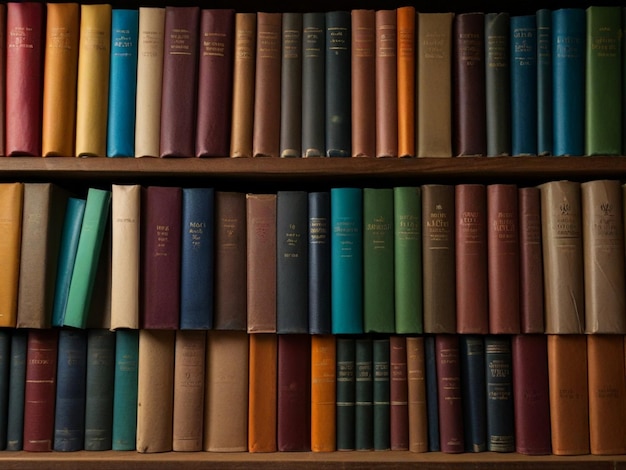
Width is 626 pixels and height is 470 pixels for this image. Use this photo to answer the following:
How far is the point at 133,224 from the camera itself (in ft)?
3.72

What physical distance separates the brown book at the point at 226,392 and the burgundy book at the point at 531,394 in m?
0.42

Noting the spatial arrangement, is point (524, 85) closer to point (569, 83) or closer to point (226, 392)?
point (569, 83)

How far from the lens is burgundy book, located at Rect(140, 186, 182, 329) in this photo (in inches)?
44.6

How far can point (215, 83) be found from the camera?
3.77 ft

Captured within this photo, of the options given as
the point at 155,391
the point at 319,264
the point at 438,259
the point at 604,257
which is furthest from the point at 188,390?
the point at 604,257

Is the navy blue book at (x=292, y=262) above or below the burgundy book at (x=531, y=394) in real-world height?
above

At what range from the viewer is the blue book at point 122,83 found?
1.15 meters

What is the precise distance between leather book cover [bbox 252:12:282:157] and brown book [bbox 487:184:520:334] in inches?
13.7

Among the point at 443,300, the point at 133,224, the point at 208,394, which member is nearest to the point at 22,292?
the point at 133,224

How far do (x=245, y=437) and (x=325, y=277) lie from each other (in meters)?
0.28

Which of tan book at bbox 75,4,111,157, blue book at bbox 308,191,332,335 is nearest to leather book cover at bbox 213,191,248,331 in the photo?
blue book at bbox 308,191,332,335

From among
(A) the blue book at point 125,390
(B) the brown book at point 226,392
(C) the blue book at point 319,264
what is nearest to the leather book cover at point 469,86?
(C) the blue book at point 319,264

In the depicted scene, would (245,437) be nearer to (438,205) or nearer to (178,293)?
(178,293)

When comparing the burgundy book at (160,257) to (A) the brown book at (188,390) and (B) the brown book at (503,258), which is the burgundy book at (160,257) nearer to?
(A) the brown book at (188,390)
